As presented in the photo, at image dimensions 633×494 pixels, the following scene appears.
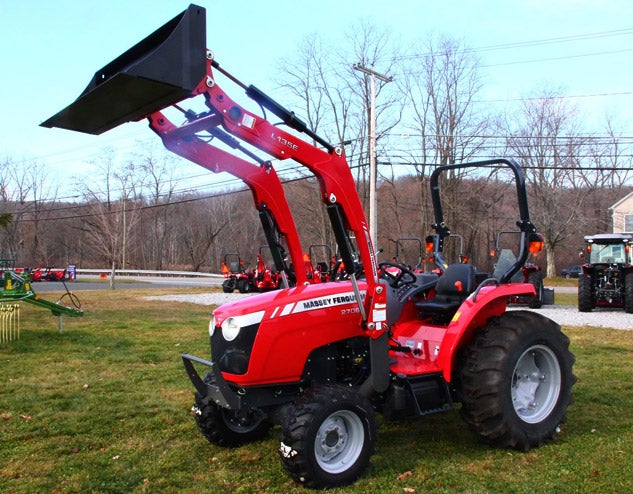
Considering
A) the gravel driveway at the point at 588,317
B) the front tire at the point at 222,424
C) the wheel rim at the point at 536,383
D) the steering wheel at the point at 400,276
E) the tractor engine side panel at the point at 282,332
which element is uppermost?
the steering wheel at the point at 400,276

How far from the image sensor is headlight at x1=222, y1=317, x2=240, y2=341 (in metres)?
3.96

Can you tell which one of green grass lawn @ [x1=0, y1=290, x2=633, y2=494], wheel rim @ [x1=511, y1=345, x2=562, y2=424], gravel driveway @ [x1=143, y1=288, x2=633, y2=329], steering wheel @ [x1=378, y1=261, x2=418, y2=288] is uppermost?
steering wheel @ [x1=378, y1=261, x2=418, y2=288]

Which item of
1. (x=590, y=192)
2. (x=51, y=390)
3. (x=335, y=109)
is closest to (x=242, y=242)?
(x=335, y=109)

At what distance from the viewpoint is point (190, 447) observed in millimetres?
4637

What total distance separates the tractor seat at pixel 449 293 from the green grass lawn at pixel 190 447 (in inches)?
39.8

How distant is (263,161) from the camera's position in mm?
4250

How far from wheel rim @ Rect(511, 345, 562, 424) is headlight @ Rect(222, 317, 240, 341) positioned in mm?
2326

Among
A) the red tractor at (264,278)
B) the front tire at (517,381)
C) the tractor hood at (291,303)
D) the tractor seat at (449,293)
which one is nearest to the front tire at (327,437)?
the tractor hood at (291,303)

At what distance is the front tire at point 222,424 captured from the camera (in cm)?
450

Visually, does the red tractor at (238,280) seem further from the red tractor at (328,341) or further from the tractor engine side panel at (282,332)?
the tractor engine side panel at (282,332)

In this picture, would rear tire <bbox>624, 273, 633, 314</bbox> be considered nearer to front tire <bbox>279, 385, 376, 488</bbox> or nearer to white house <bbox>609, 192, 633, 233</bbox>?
front tire <bbox>279, 385, 376, 488</bbox>

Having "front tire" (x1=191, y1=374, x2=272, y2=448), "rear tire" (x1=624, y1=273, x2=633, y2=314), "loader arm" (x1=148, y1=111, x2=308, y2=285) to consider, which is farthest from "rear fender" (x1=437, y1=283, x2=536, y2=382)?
"rear tire" (x1=624, y1=273, x2=633, y2=314)

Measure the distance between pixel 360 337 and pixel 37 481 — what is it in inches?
98.5

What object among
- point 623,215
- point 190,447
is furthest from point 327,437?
point 623,215
